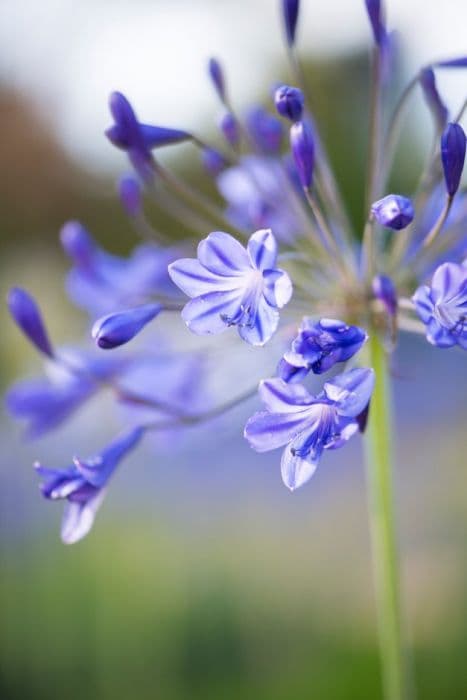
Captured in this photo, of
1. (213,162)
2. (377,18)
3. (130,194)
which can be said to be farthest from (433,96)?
(130,194)

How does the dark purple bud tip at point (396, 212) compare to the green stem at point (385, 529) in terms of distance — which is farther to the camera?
the green stem at point (385, 529)

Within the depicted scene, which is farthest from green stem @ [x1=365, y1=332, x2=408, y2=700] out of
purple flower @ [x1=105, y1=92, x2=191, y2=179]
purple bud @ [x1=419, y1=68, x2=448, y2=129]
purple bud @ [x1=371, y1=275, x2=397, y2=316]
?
purple flower @ [x1=105, y1=92, x2=191, y2=179]

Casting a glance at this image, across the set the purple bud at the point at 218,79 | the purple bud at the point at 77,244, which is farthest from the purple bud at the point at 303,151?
the purple bud at the point at 77,244

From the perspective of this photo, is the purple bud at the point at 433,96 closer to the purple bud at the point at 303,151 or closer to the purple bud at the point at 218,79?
the purple bud at the point at 303,151

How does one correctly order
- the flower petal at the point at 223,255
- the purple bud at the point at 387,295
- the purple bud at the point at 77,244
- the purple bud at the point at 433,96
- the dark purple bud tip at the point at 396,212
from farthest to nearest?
the purple bud at the point at 77,244, the purple bud at the point at 433,96, the purple bud at the point at 387,295, the flower petal at the point at 223,255, the dark purple bud tip at the point at 396,212

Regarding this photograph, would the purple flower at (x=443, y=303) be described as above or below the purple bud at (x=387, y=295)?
below

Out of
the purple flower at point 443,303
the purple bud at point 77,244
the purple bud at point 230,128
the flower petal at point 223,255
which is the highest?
the purple bud at point 230,128

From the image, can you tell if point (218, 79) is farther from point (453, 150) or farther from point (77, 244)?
point (453, 150)
